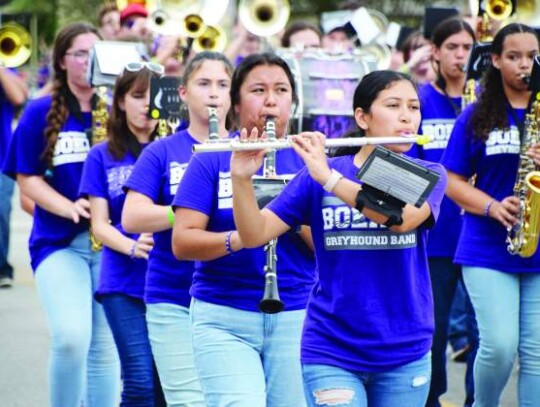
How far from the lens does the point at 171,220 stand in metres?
5.53

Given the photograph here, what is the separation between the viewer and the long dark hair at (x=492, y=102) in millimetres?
6328

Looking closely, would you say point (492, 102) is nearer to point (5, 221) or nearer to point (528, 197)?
point (528, 197)

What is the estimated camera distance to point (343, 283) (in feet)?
15.0

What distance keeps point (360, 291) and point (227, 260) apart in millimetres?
738

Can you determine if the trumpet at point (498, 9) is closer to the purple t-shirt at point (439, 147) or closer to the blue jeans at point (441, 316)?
the purple t-shirt at point (439, 147)

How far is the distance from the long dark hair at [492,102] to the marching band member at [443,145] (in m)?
0.70

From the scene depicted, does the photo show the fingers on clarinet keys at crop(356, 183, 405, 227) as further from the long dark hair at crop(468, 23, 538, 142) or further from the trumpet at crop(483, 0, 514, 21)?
the trumpet at crop(483, 0, 514, 21)

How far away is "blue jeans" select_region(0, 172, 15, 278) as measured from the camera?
11.7 metres

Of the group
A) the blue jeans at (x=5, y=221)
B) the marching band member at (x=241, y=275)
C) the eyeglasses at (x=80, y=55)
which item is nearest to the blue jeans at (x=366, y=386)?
the marching band member at (x=241, y=275)

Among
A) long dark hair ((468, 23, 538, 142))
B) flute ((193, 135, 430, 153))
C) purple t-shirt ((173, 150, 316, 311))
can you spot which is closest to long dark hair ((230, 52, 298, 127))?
purple t-shirt ((173, 150, 316, 311))

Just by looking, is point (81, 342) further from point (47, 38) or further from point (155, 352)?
point (47, 38)

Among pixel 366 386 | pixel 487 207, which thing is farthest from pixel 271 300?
pixel 487 207

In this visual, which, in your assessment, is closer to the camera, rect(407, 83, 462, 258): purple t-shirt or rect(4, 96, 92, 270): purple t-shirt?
rect(4, 96, 92, 270): purple t-shirt

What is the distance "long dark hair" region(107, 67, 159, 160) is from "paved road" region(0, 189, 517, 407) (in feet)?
6.94
